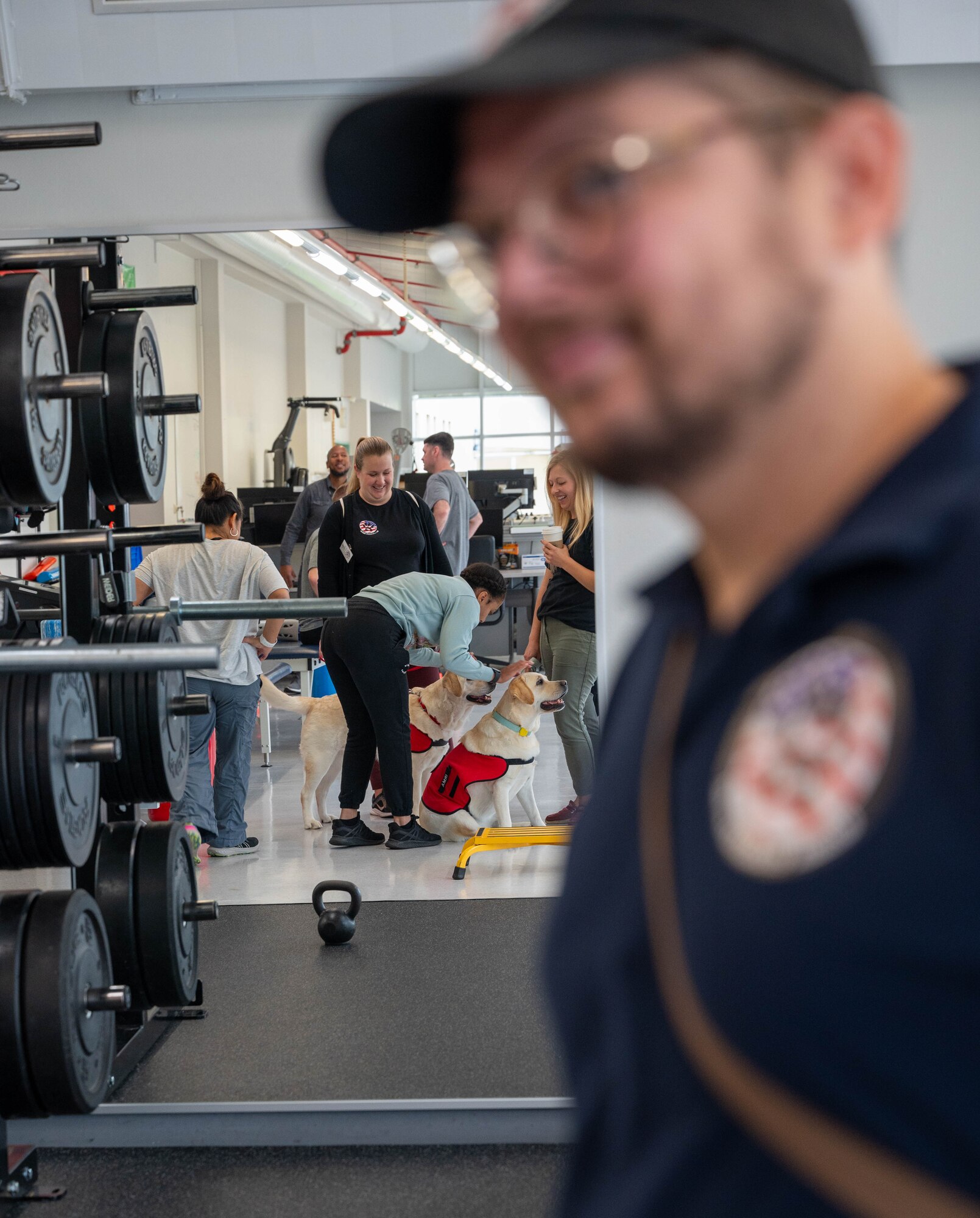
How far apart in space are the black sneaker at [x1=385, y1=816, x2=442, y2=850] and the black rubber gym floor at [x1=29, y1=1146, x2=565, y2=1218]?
2.27 metres

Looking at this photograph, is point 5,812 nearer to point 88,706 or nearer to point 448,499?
point 88,706

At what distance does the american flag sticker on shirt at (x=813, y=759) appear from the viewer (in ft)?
1.48

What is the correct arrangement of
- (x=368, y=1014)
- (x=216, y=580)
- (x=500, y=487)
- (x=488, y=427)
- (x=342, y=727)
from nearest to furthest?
(x=368, y=1014), (x=216, y=580), (x=342, y=727), (x=500, y=487), (x=488, y=427)

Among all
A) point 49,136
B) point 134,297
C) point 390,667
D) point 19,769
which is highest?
point 49,136

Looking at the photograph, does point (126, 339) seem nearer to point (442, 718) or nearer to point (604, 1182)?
point (604, 1182)

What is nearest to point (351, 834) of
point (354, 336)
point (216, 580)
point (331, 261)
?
point (216, 580)

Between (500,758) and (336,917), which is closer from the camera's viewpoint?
(336,917)

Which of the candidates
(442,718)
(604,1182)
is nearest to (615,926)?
(604,1182)

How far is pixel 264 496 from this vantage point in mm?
9297

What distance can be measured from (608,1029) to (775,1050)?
0.12 metres

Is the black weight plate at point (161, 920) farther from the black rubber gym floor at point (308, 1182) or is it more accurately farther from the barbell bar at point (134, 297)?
the barbell bar at point (134, 297)

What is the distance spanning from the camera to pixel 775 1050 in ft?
1.54

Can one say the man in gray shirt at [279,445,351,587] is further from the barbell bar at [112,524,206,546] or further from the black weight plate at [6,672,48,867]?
the black weight plate at [6,672,48,867]

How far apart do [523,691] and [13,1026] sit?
297cm
